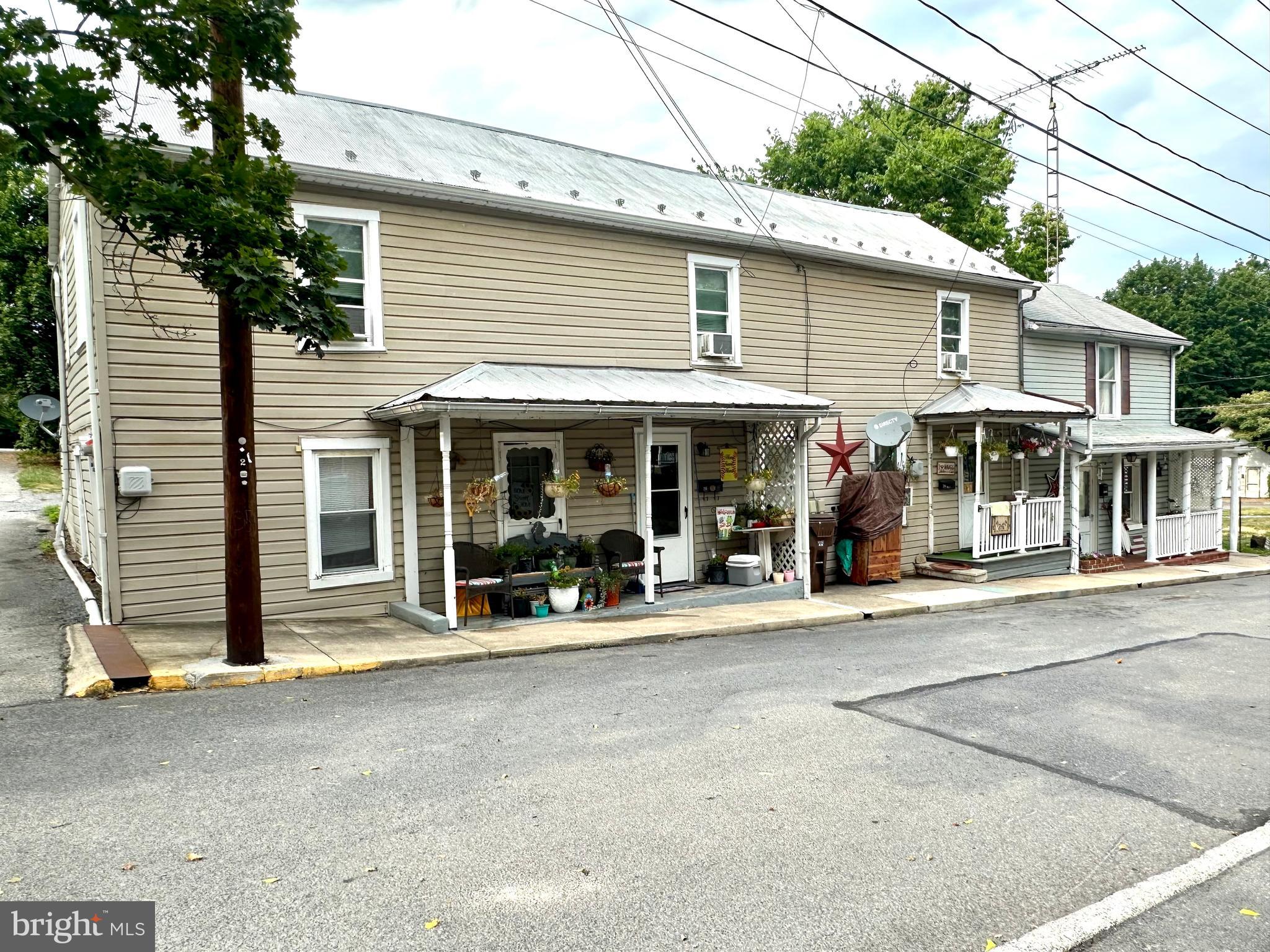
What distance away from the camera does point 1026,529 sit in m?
16.7

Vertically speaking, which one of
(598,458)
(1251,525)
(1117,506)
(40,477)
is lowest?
(1251,525)

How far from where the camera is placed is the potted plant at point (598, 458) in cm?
1207

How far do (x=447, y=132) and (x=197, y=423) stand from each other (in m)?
6.15

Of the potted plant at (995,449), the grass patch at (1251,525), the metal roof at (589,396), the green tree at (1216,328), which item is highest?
the green tree at (1216,328)

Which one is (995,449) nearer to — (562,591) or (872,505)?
(872,505)

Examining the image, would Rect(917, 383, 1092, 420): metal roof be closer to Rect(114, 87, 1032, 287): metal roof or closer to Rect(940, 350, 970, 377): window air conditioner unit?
Rect(940, 350, 970, 377): window air conditioner unit

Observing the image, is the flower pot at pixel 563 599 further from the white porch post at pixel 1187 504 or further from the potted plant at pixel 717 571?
the white porch post at pixel 1187 504

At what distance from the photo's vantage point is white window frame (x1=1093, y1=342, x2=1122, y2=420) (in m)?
20.2

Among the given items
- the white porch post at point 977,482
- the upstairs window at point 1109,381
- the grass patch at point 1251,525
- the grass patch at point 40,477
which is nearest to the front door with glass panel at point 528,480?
the white porch post at point 977,482

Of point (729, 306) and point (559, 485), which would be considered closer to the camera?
point (559, 485)

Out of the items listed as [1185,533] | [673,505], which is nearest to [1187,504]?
[1185,533]

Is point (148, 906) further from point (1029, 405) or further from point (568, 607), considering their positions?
point (1029, 405)

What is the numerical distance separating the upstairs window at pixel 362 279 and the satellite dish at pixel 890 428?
27.1ft

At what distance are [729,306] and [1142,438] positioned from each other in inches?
443
